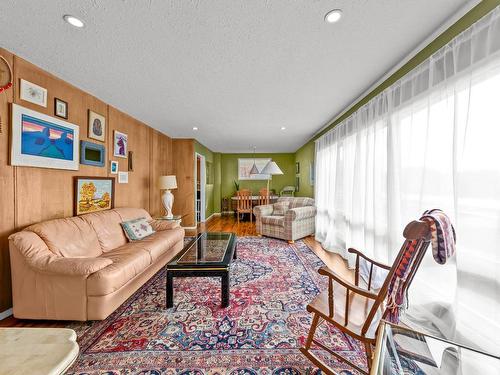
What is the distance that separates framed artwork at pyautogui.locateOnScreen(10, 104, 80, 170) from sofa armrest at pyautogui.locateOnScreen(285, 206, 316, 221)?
3604 millimetres

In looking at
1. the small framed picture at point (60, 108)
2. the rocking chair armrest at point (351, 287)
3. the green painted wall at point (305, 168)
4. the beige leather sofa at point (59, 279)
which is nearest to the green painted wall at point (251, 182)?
the green painted wall at point (305, 168)

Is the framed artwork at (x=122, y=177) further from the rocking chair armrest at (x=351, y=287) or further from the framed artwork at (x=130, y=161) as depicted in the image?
the rocking chair armrest at (x=351, y=287)

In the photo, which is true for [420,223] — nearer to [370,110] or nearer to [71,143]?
[370,110]

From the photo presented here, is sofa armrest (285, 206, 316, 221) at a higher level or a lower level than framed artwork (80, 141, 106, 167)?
lower

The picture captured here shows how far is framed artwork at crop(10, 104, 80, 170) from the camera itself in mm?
2053

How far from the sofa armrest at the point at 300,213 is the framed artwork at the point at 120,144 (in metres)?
3.34

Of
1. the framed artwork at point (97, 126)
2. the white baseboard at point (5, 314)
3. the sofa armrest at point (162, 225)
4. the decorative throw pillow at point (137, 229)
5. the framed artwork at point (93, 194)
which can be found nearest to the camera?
the white baseboard at point (5, 314)

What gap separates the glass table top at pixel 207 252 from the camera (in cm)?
217

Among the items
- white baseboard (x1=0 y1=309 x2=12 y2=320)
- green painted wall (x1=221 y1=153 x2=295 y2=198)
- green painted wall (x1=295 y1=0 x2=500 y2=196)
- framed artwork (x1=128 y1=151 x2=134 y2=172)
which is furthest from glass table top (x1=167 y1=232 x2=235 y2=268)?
green painted wall (x1=221 y1=153 x2=295 y2=198)

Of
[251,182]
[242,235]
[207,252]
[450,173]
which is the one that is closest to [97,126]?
[207,252]

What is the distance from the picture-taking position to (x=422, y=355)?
809 mm

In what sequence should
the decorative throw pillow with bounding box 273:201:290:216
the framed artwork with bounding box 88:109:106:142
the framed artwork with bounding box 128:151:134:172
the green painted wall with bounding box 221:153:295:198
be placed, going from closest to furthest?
the framed artwork with bounding box 88:109:106:142, the framed artwork with bounding box 128:151:134:172, the decorative throw pillow with bounding box 273:201:290:216, the green painted wall with bounding box 221:153:295:198

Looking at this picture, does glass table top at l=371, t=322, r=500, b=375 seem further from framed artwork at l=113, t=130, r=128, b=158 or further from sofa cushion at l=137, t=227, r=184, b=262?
framed artwork at l=113, t=130, r=128, b=158

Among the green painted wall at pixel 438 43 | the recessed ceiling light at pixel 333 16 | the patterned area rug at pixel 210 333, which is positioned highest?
the recessed ceiling light at pixel 333 16
